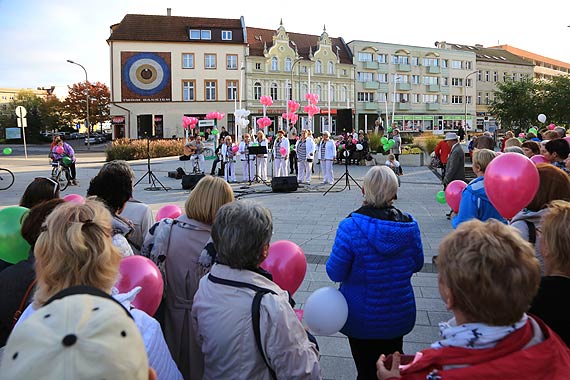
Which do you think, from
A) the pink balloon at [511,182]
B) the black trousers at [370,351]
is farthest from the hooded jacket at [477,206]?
the black trousers at [370,351]

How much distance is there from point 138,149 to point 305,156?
1432cm

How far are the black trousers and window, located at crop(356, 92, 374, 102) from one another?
62.3 meters

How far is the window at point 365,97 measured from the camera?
63719 mm

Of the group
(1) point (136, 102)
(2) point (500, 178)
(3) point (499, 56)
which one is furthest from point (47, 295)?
(3) point (499, 56)

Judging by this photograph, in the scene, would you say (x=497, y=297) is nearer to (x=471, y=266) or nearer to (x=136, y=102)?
(x=471, y=266)

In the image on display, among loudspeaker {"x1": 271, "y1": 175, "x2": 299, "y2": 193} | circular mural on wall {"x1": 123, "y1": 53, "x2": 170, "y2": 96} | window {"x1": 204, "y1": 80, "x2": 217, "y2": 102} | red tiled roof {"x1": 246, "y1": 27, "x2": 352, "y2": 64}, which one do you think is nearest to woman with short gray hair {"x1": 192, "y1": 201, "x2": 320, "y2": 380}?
loudspeaker {"x1": 271, "y1": 175, "x2": 299, "y2": 193}

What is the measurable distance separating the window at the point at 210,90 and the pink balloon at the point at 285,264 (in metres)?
51.2

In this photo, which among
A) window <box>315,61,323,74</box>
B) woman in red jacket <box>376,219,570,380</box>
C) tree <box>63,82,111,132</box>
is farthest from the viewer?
tree <box>63,82,111,132</box>

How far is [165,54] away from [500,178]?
51.4 metres

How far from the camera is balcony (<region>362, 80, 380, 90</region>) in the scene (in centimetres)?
6359

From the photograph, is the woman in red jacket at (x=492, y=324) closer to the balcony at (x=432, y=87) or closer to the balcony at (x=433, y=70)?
the balcony at (x=432, y=87)

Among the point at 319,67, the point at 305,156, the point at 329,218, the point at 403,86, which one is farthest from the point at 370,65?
the point at 329,218

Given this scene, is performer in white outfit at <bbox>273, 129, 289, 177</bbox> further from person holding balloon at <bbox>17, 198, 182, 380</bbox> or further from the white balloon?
person holding balloon at <bbox>17, 198, 182, 380</bbox>

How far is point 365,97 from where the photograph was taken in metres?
64.4
